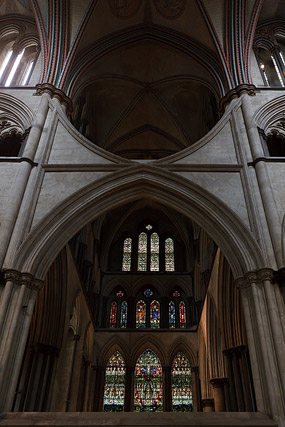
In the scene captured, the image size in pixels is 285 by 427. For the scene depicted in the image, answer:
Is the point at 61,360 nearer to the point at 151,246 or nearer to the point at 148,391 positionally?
the point at 148,391

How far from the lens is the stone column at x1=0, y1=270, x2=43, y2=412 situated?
243 inches

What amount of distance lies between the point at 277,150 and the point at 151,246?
873 cm

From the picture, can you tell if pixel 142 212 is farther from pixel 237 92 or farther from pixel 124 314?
pixel 237 92

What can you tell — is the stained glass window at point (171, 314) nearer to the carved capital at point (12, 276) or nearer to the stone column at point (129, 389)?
the stone column at point (129, 389)

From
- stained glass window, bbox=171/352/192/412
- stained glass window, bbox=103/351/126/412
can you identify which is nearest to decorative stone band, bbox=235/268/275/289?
stained glass window, bbox=171/352/192/412

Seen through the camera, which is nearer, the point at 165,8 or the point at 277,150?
the point at 277,150

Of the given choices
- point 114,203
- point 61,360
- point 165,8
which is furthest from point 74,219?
point 165,8

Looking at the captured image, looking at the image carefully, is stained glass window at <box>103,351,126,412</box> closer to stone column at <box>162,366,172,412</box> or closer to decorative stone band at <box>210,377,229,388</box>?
stone column at <box>162,366,172,412</box>

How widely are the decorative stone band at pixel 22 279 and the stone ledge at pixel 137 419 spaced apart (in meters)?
2.13

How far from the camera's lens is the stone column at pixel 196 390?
14.0m

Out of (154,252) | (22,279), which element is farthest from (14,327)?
(154,252)

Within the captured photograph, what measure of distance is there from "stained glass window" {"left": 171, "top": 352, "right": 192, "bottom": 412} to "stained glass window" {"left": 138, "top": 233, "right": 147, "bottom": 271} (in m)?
4.25

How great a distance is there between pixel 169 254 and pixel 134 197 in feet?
31.8

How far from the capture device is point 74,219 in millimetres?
8328
